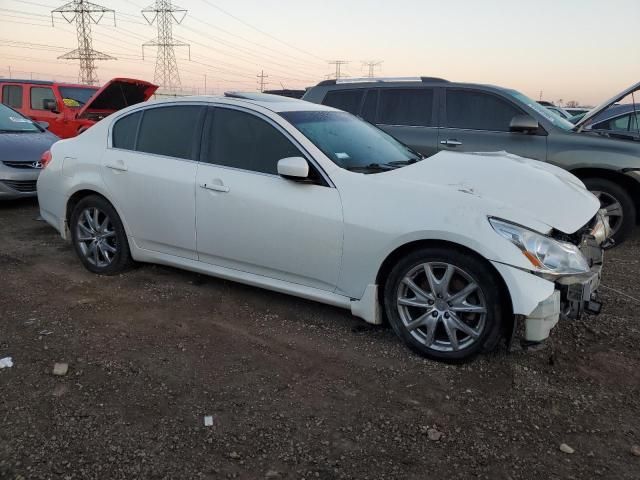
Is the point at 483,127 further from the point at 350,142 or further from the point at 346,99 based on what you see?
the point at 350,142

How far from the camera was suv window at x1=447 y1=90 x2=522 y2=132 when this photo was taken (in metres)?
6.64

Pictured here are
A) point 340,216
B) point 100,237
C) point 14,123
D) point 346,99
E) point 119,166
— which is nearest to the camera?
point 340,216

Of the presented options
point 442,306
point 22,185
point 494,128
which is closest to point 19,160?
point 22,185

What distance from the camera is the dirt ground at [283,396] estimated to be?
2.53m

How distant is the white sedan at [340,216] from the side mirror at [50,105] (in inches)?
282

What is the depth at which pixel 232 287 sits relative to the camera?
4.72 meters

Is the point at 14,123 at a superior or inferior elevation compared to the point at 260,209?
superior

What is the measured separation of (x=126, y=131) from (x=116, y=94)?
21.4 feet

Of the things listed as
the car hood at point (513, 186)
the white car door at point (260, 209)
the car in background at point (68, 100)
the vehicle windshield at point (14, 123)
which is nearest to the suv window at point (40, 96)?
the car in background at point (68, 100)

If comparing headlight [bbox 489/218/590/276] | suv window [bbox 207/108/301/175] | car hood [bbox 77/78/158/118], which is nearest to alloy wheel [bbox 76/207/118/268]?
suv window [bbox 207/108/301/175]

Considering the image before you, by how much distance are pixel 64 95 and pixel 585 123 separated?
10233 millimetres

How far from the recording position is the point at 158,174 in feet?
14.5

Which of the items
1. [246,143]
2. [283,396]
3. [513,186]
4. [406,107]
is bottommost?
[283,396]

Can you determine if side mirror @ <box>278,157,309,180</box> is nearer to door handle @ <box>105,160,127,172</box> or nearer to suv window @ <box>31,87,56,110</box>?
door handle @ <box>105,160,127,172</box>
